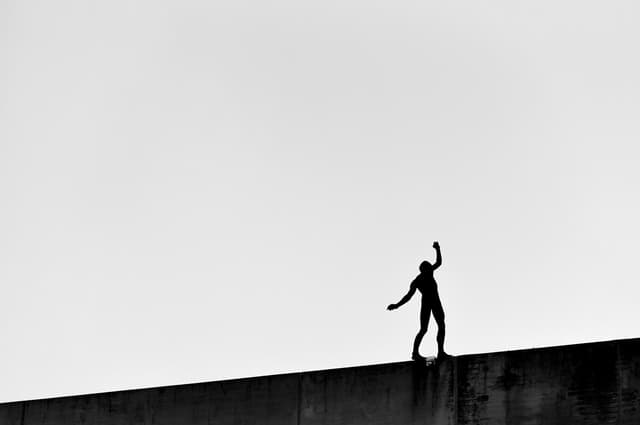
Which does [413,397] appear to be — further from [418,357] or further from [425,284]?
[425,284]

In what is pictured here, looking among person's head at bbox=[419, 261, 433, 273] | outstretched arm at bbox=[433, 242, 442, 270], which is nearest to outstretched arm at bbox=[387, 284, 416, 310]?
person's head at bbox=[419, 261, 433, 273]

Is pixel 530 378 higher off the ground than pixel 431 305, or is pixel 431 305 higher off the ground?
pixel 431 305

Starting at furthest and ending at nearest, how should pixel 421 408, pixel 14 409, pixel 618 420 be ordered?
pixel 14 409
pixel 421 408
pixel 618 420

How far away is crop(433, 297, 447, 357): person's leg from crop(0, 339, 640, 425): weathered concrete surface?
0.21 metres

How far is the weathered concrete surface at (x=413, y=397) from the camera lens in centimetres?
1408

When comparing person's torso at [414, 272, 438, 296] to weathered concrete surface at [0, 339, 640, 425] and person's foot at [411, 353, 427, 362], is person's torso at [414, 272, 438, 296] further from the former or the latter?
weathered concrete surface at [0, 339, 640, 425]

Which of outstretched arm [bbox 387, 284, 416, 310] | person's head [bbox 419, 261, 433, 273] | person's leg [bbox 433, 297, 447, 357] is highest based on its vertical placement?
person's head [bbox 419, 261, 433, 273]

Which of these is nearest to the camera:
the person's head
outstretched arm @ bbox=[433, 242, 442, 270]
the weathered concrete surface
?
the weathered concrete surface

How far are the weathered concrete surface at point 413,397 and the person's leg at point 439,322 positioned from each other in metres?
0.21

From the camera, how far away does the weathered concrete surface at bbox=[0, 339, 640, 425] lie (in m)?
14.1

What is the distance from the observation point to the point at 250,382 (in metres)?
16.1

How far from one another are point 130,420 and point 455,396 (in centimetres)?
457

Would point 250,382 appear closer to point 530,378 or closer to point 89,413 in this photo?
point 89,413

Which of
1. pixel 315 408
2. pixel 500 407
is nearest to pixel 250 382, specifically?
pixel 315 408
